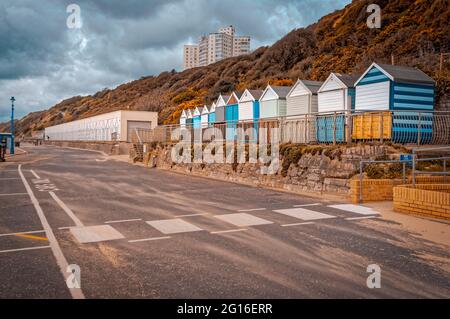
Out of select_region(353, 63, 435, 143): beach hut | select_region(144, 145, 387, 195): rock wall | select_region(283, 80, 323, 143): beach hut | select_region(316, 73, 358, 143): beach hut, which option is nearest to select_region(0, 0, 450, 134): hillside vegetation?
select_region(353, 63, 435, 143): beach hut

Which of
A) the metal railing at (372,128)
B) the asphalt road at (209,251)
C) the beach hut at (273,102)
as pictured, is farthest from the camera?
the beach hut at (273,102)

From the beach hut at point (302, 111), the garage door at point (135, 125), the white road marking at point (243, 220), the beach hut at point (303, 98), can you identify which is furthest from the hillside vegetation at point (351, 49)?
the white road marking at point (243, 220)

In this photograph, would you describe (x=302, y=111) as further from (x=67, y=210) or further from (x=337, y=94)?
(x=67, y=210)

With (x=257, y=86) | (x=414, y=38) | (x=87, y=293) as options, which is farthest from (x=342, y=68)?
(x=87, y=293)

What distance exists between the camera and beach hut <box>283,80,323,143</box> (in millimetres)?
15211

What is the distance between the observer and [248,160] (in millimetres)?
17344

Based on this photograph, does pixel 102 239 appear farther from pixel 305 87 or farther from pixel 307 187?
pixel 305 87

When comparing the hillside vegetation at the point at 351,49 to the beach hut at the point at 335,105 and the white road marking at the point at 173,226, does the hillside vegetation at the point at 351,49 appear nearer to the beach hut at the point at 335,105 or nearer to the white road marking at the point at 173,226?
the beach hut at the point at 335,105

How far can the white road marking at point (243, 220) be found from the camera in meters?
8.36

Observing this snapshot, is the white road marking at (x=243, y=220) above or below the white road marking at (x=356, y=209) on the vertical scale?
below

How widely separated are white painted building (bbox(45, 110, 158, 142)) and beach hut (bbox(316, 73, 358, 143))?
24.7 metres

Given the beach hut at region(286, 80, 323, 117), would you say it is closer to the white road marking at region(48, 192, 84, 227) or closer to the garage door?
the white road marking at region(48, 192, 84, 227)

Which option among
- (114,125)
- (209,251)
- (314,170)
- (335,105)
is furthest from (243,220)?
(114,125)

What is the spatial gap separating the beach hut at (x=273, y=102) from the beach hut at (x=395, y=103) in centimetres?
517
